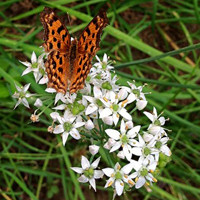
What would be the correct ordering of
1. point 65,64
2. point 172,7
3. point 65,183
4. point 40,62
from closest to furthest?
point 65,64
point 40,62
point 65,183
point 172,7

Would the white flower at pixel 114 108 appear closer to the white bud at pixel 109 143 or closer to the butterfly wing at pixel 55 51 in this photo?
the white bud at pixel 109 143

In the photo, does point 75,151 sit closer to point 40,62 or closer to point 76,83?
point 40,62

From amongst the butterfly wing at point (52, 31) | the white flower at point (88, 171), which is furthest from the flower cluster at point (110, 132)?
the butterfly wing at point (52, 31)

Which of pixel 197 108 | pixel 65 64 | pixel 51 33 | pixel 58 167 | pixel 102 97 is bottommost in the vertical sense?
pixel 58 167

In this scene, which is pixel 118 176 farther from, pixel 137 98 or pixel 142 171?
pixel 137 98

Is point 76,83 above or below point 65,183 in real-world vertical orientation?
above

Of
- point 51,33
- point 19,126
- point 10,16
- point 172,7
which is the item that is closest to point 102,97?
point 51,33

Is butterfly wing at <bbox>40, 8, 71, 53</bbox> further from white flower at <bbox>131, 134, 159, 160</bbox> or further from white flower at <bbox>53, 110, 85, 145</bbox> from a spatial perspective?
white flower at <bbox>131, 134, 159, 160</bbox>

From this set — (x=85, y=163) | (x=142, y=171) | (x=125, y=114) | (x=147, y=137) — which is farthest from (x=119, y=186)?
(x=125, y=114)
